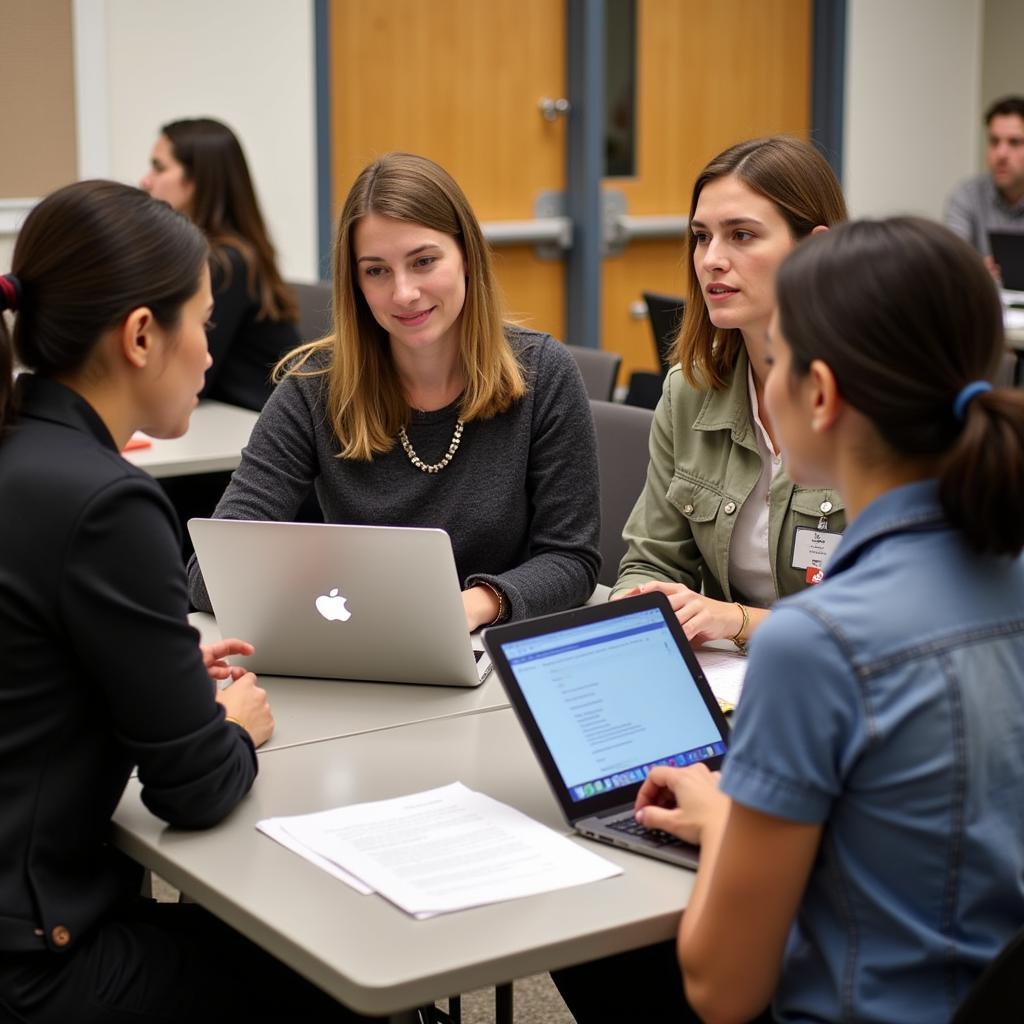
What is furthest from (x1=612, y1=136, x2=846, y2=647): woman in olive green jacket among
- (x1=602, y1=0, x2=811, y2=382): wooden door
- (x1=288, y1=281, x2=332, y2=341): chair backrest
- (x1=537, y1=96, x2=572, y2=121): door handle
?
(x1=602, y1=0, x2=811, y2=382): wooden door

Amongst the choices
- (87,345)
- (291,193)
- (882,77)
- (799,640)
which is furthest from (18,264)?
(882,77)

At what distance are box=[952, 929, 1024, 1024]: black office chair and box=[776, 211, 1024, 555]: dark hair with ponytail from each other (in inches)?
11.7

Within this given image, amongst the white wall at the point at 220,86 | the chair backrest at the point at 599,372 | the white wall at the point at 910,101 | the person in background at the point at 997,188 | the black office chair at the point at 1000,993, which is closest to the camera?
the black office chair at the point at 1000,993

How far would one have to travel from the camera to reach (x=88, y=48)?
14.7 feet

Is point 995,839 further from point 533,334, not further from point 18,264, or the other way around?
point 533,334

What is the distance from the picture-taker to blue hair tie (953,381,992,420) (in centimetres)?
112

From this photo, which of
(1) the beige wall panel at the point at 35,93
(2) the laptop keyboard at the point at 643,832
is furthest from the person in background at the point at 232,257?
(2) the laptop keyboard at the point at 643,832

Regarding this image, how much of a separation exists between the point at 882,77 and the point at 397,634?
5418 millimetres

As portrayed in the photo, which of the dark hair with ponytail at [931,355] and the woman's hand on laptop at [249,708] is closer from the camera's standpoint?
the dark hair with ponytail at [931,355]

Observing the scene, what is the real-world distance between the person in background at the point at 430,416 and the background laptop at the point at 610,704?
2.01 feet

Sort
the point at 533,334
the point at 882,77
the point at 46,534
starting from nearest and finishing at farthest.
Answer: the point at 46,534 → the point at 533,334 → the point at 882,77

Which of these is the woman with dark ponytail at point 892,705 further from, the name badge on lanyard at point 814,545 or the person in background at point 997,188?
the person in background at point 997,188

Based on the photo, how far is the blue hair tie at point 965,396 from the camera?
3.67 ft

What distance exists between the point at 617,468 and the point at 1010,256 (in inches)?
121
